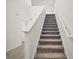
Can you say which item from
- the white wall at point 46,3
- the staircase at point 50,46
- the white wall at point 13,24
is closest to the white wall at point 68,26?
the staircase at point 50,46

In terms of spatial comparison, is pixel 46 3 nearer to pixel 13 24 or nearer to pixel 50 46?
pixel 13 24

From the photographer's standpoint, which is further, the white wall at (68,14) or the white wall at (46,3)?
the white wall at (46,3)

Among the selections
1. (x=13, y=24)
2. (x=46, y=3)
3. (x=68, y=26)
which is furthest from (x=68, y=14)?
(x=46, y=3)

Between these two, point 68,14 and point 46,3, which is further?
point 46,3

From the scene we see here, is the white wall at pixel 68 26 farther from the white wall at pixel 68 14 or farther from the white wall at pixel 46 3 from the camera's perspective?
the white wall at pixel 46 3

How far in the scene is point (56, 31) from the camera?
541 centimetres

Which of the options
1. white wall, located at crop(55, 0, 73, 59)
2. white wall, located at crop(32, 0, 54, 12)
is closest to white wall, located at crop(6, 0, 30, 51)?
white wall, located at crop(55, 0, 73, 59)

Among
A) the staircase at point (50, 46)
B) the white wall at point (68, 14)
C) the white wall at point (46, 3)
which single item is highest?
the white wall at point (46, 3)

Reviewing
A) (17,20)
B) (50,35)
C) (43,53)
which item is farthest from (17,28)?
(43,53)

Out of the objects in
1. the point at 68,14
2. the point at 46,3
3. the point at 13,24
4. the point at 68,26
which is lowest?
the point at 68,26

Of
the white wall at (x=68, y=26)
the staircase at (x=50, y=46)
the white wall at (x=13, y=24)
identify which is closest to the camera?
the white wall at (x=68, y=26)
